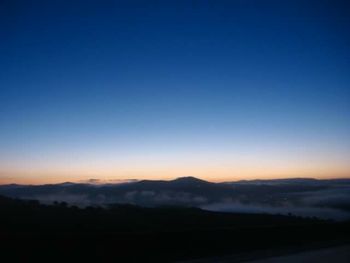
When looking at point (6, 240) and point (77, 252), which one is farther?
point (77, 252)

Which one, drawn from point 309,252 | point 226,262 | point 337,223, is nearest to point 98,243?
point 226,262

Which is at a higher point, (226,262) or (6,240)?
(6,240)

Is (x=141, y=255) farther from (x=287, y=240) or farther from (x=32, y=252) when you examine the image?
(x=287, y=240)

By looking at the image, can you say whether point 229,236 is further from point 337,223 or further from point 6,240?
point 337,223

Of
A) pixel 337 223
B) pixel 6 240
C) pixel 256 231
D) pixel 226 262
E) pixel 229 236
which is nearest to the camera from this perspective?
pixel 6 240

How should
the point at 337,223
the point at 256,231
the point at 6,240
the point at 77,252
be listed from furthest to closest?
1. the point at 337,223
2. the point at 256,231
3. the point at 77,252
4. the point at 6,240

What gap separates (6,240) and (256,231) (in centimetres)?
1319

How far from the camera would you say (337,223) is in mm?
31406

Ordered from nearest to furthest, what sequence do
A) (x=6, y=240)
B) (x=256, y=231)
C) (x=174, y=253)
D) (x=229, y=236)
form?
(x=6, y=240) → (x=174, y=253) → (x=229, y=236) → (x=256, y=231)

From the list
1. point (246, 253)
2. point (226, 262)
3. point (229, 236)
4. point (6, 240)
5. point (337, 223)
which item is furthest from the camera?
point (337, 223)

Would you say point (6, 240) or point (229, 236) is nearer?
point (6, 240)

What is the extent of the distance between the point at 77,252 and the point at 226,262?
489 cm

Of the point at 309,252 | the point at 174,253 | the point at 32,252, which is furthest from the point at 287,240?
the point at 32,252

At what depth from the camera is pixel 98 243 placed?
14562mm
